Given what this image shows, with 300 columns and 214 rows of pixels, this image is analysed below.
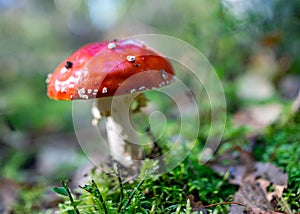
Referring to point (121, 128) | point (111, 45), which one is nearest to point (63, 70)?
point (111, 45)

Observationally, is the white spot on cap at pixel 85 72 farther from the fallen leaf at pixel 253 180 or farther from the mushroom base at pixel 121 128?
the fallen leaf at pixel 253 180

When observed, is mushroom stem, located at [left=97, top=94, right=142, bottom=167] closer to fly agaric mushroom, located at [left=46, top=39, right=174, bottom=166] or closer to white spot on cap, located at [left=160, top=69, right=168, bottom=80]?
fly agaric mushroom, located at [left=46, top=39, right=174, bottom=166]

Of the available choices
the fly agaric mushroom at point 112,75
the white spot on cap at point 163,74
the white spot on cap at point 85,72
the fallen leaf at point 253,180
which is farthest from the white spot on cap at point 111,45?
the fallen leaf at point 253,180

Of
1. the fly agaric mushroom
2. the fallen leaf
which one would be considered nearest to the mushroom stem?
the fly agaric mushroom

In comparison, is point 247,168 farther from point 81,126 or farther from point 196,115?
point 81,126

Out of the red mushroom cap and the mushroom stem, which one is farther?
the mushroom stem

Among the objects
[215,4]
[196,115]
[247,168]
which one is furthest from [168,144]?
[215,4]

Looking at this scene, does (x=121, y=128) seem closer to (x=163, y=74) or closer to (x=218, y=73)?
(x=163, y=74)
